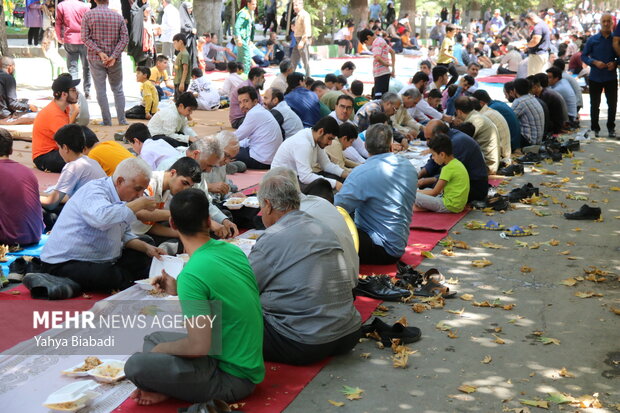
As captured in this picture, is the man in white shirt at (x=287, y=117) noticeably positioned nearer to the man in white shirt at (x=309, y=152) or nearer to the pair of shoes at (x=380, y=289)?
the man in white shirt at (x=309, y=152)

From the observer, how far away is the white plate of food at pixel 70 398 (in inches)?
160

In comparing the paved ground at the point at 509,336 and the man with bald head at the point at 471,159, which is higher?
the man with bald head at the point at 471,159

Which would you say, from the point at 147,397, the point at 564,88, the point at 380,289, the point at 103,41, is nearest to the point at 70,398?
the point at 147,397

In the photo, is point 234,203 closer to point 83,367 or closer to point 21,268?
point 21,268

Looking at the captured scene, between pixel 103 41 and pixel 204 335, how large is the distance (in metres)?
9.51

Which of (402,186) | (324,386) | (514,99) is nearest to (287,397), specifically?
(324,386)

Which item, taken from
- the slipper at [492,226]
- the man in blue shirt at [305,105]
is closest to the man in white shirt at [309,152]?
the slipper at [492,226]

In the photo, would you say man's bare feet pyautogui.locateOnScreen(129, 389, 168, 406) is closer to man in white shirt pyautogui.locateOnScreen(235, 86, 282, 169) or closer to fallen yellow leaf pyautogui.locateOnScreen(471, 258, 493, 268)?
fallen yellow leaf pyautogui.locateOnScreen(471, 258, 493, 268)

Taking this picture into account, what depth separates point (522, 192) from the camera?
951 centimetres

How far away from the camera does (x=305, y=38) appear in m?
19.4

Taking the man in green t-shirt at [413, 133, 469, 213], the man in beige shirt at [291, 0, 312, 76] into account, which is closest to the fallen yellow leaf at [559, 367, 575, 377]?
the man in green t-shirt at [413, 133, 469, 213]

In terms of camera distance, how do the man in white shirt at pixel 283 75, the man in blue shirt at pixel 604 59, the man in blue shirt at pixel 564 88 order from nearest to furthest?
the man in blue shirt at pixel 604 59 → the man in white shirt at pixel 283 75 → the man in blue shirt at pixel 564 88

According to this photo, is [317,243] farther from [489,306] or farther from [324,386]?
[489,306]

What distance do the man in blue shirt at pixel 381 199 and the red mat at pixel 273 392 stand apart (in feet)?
6.98
